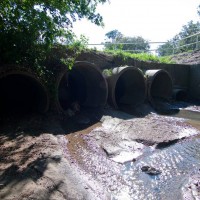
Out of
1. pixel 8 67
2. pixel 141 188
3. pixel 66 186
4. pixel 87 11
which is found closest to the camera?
pixel 66 186

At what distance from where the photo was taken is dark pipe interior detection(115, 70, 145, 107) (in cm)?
1031

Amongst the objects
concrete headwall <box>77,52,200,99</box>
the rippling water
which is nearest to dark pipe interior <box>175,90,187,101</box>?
concrete headwall <box>77,52,200,99</box>

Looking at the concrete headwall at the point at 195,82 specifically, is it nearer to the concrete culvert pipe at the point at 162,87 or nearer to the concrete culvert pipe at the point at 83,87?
the concrete culvert pipe at the point at 162,87

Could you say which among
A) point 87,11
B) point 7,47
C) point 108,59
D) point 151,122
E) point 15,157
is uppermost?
point 87,11

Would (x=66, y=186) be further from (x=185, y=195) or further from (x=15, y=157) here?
(x=185, y=195)

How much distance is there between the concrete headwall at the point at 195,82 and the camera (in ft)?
43.3

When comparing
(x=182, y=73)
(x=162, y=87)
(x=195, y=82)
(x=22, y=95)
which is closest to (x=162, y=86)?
(x=162, y=87)

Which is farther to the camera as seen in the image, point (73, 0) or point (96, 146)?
point (96, 146)

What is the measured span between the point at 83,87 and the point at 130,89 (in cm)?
196

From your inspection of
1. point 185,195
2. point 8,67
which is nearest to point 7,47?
point 8,67

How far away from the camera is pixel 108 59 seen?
1075 centimetres

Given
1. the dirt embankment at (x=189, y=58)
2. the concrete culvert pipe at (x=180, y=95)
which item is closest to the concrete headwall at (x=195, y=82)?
the concrete culvert pipe at (x=180, y=95)

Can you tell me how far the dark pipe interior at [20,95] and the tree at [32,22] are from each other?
3.58ft

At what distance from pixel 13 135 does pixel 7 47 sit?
89.6 inches
